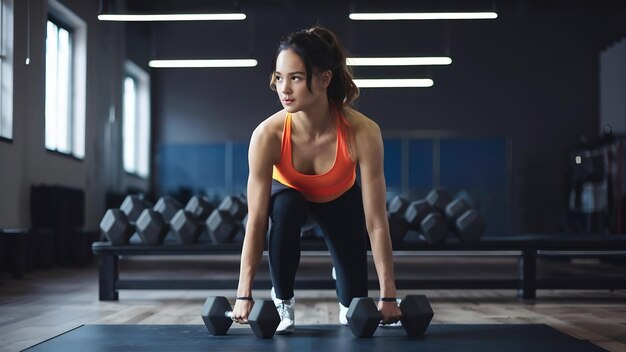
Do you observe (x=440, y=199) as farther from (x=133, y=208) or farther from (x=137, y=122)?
(x=137, y=122)

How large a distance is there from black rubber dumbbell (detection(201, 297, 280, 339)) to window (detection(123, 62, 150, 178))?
21.2 ft

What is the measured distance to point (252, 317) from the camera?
6.10 feet

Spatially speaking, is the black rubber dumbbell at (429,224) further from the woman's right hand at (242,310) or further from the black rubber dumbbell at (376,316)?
the woman's right hand at (242,310)

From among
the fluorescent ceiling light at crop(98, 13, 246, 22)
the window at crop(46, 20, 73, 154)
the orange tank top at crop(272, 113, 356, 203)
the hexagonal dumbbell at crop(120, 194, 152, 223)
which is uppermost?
the fluorescent ceiling light at crop(98, 13, 246, 22)

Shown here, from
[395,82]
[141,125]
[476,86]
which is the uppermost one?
[476,86]

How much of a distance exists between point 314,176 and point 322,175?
0.9 inches

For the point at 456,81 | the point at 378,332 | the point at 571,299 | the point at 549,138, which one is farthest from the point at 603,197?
Answer: the point at 378,332

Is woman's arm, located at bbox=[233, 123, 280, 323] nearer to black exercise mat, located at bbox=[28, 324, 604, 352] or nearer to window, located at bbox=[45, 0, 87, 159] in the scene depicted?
black exercise mat, located at bbox=[28, 324, 604, 352]

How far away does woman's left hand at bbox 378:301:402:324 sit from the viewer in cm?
194

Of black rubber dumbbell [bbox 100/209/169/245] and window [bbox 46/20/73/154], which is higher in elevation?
window [bbox 46/20/73/154]

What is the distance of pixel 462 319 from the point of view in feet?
8.46

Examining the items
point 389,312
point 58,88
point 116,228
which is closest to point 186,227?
point 116,228

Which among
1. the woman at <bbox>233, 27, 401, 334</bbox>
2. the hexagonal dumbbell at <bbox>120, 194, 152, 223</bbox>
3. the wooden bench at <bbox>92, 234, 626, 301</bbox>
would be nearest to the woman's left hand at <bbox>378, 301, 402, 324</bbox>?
the woman at <bbox>233, 27, 401, 334</bbox>

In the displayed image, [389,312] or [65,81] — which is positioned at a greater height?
[65,81]
